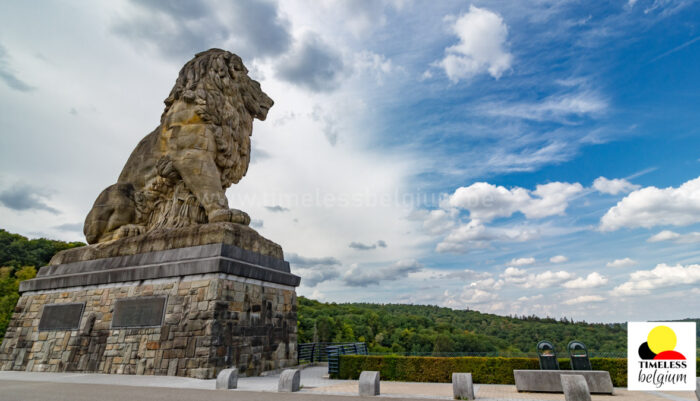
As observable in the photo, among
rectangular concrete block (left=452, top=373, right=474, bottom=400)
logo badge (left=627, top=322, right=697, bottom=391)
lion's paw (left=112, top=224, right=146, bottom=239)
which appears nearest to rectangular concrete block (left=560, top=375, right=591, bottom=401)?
rectangular concrete block (left=452, top=373, right=474, bottom=400)

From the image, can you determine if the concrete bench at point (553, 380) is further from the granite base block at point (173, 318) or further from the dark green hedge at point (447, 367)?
the granite base block at point (173, 318)

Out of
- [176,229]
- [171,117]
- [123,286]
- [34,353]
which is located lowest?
[34,353]

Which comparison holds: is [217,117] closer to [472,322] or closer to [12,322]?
[12,322]

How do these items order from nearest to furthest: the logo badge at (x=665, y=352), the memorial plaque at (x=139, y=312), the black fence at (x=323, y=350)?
the logo badge at (x=665, y=352), the memorial plaque at (x=139, y=312), the black fence at (x=323, y=350)

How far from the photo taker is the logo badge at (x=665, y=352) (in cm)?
811

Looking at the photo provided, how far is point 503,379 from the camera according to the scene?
10336 millimetres

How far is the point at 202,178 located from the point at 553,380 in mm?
10550

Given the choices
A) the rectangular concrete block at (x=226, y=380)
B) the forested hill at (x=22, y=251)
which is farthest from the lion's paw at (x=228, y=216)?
the forested hill at (x=22, y=251)

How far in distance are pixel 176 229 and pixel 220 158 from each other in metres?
2.60

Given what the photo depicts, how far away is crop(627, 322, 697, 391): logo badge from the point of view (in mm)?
8109

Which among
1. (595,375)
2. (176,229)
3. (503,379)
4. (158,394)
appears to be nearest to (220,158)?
(176,229)

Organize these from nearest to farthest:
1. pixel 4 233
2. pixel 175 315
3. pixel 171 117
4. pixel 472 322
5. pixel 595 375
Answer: pixel 595 375, pixel 175 315, pixel 171 117, pixel 4 233, pixel 472 322

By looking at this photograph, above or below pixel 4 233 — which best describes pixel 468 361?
below

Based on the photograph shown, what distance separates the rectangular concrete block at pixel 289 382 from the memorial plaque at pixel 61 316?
752 centimetres
